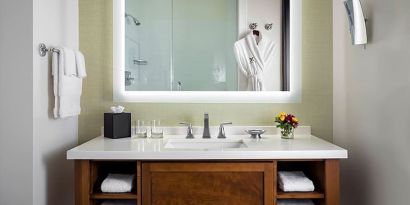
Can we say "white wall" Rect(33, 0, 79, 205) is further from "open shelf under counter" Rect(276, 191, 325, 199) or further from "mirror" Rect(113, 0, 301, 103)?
"open shelf under counter" Rect(276, 191, 325, 199)

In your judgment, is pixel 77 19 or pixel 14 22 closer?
pixel 14 22

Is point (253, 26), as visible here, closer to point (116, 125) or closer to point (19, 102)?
point (116, 125)

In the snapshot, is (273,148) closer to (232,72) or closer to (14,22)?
(232,72)

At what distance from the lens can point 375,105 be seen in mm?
1671

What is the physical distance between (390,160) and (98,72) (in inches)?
71.0

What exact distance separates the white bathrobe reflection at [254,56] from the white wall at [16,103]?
1255 mm

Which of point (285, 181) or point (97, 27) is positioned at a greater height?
point (97, 27)

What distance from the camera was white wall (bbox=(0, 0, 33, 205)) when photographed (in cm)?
161

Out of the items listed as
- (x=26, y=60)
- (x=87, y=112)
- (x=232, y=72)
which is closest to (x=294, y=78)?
(x=232, y=72)

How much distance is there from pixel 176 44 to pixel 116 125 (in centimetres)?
67

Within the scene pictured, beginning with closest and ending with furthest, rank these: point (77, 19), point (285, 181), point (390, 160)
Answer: point (390, 160) → point (285, 181) → point (77, 19)

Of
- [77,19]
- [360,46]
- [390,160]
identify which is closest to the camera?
[390,160]

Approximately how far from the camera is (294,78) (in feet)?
7.05

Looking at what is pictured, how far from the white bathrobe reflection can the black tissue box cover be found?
2.72 ft
